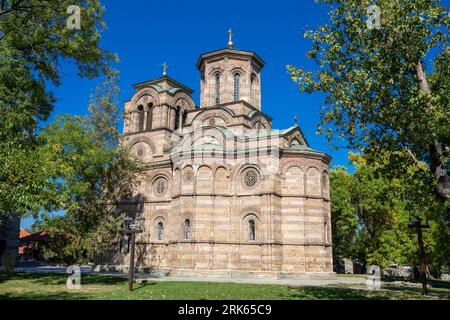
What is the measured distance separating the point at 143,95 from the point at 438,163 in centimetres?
2395

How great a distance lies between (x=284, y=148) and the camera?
23.2m

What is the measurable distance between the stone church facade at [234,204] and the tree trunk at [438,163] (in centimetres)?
1241

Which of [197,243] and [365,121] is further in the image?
[197,243]

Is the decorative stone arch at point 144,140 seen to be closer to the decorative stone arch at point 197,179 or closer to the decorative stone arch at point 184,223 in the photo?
the decorative stone arch at point 197,179

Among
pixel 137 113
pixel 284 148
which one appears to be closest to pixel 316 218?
pixel 284 148

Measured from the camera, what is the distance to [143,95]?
29.7 m

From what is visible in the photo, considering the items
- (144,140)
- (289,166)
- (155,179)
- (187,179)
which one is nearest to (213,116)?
(144,140)

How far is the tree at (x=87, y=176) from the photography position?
15922 millimetres

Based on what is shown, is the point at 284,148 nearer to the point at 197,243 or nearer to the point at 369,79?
the point at 197,243

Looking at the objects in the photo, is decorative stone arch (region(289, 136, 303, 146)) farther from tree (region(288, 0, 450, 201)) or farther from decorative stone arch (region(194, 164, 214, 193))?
tree (region(288, 0, 450, 201))

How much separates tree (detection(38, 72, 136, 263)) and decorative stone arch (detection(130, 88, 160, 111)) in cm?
752

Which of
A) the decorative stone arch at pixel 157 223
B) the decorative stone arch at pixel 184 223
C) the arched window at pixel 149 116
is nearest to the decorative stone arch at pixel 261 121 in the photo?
the arched window at pixel 149 116
